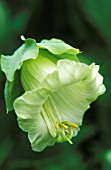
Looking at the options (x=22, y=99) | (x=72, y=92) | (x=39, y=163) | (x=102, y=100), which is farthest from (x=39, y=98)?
(x=102, y=100)

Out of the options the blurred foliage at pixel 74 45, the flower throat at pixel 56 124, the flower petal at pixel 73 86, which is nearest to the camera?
the flower petal at pixel 73 86

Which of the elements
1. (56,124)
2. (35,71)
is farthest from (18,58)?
(56,124)

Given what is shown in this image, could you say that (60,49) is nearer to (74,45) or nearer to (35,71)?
(35,71)

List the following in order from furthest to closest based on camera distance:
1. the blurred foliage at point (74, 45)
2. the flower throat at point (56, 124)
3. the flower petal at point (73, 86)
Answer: the blurred foliage at point (74, 45), the flower throat at point (56, 124), the flower petal at point (73, 86)

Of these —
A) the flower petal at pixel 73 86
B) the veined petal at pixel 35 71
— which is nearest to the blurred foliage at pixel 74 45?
the flower petal at pixel 73 86

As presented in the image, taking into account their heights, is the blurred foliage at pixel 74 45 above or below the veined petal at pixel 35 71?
below

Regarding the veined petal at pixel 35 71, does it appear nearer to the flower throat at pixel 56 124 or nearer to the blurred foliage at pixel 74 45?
the flower throat at pixel 56 124

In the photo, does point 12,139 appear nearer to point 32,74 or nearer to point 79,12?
point 79,12
